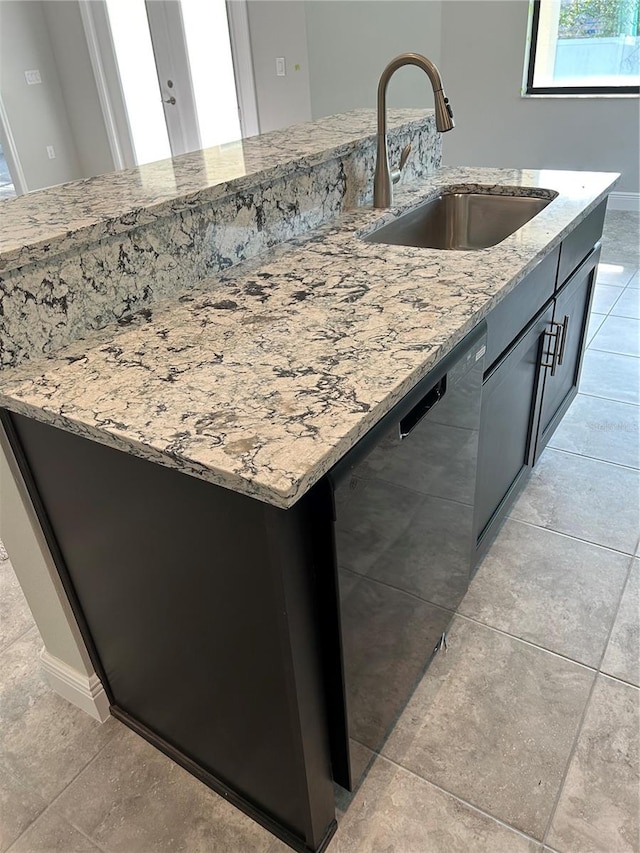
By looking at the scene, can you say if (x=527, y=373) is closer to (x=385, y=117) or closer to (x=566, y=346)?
(x=566, y=346)

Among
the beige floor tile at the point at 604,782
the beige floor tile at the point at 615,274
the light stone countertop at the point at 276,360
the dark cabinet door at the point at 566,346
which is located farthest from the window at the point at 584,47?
the beige floor tile at the point at 604,782

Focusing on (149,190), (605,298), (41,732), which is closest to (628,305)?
(605,298)

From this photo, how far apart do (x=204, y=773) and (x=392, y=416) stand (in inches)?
37.2

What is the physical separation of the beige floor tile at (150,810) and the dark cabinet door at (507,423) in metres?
0.90

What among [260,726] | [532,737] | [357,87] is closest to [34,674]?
[260,726]

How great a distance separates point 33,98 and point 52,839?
20.3ft

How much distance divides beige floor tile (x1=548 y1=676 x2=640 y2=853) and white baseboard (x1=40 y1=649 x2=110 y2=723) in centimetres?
104

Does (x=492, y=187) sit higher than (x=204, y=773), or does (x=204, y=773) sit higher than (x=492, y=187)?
(x=492, y=187)

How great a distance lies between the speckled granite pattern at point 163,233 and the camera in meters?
1.18

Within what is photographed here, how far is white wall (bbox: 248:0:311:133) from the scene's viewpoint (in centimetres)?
504

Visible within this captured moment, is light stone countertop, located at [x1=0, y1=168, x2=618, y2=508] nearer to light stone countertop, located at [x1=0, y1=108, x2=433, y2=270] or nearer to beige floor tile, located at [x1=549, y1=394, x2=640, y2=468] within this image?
light stone countertop, located at [x1=0, y1=108, x2=433, y2=270]

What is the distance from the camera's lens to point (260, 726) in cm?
117

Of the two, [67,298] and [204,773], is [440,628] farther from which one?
[67,298]

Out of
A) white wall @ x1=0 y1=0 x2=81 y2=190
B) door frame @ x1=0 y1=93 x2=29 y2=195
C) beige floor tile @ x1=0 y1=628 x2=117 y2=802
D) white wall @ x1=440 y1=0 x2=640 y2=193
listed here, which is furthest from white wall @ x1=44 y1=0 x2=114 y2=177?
beige floor tile @ x1=0 y1=628 x2=117 y2=802
